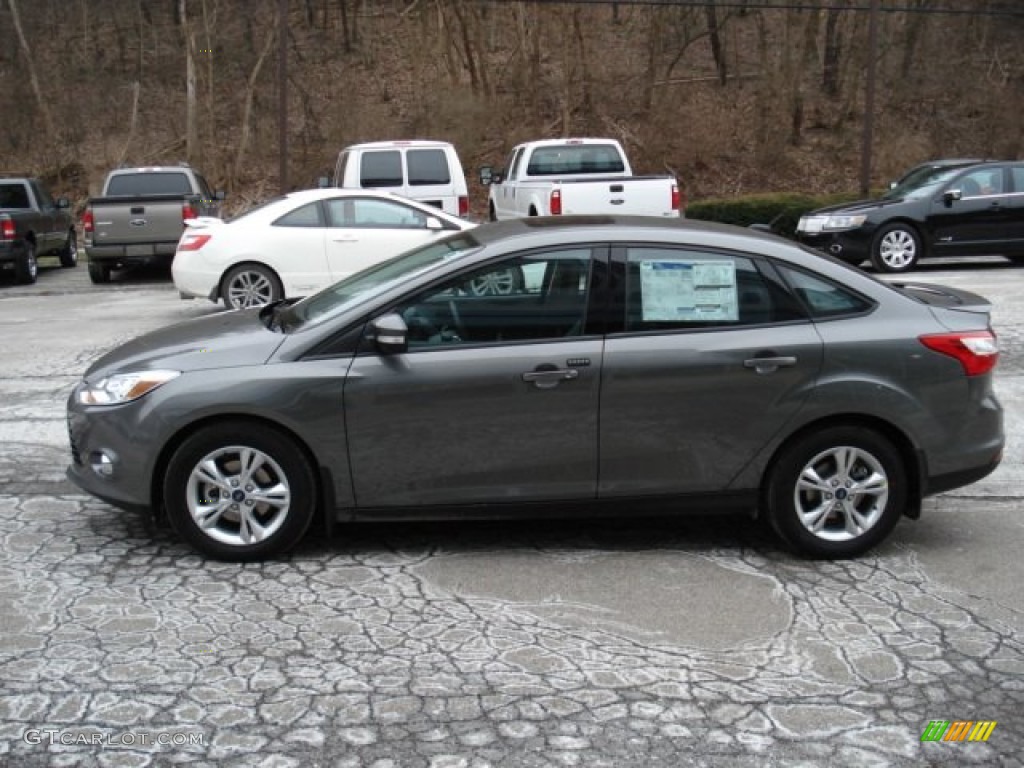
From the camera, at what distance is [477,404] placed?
512cm

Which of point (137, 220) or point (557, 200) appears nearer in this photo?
point (557, 200)

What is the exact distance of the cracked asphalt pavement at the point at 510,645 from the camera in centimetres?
367

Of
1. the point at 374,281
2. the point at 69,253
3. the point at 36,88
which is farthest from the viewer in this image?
the point at 36,88

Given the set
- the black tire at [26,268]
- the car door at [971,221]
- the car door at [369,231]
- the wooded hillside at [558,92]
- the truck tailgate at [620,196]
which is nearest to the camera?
the car door at [369,231]

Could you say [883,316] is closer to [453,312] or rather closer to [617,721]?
[453,312]

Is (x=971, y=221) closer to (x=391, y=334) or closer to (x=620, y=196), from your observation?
(x=620, y=196)

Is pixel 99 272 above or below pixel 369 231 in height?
below

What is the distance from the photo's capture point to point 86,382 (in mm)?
5406

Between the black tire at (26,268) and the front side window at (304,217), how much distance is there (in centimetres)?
626

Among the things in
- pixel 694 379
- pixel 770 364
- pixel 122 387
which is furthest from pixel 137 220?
pixel 770 364

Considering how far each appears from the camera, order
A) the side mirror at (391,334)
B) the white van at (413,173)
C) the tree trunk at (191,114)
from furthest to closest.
→ the tree trunk at (191,114) → the white van at (413,173) → the side mirror at (391,334)

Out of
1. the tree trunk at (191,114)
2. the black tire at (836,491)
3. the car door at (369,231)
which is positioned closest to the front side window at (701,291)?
the black tire at (836,491)

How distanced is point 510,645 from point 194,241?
9.50m

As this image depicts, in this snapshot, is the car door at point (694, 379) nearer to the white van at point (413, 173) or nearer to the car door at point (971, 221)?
the car door at point (971, 221)
